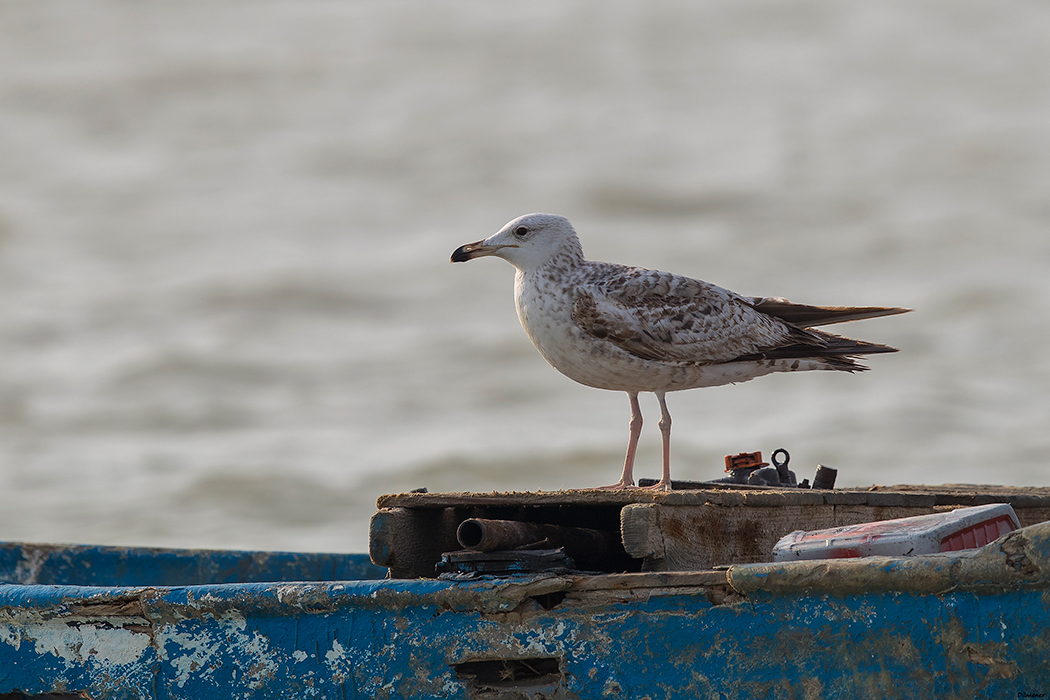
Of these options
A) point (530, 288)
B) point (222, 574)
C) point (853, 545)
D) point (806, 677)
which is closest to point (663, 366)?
point (530, 288)

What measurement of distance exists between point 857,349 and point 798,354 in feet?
Result: 1.14

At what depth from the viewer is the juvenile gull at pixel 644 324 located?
588cm

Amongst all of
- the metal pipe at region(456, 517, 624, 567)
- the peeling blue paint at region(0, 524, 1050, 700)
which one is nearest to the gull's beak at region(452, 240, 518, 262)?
the metal pipe at region(456, 517, 624, 567)

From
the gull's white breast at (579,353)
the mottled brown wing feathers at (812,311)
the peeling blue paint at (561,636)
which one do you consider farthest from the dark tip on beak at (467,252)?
the peeling blue paint at (561,636)

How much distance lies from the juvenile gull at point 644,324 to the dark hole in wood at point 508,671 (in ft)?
5.80

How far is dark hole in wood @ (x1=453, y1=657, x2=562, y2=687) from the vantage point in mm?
4086

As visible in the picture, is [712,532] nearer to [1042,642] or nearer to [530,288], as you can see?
[1042,642]

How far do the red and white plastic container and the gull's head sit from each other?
2.39 meters

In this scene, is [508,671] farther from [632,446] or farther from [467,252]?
[467,252]

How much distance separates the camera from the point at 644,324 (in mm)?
5949

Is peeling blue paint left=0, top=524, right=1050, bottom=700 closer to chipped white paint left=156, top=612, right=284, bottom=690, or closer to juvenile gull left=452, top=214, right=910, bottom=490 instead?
chipped white paint left=156, top=612, right=284, bottom=690

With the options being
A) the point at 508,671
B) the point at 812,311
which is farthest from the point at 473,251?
the point at 508,671

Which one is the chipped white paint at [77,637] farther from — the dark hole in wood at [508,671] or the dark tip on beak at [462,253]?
the dark tip on beak at [462,253]

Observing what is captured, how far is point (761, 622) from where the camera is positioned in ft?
12.6
